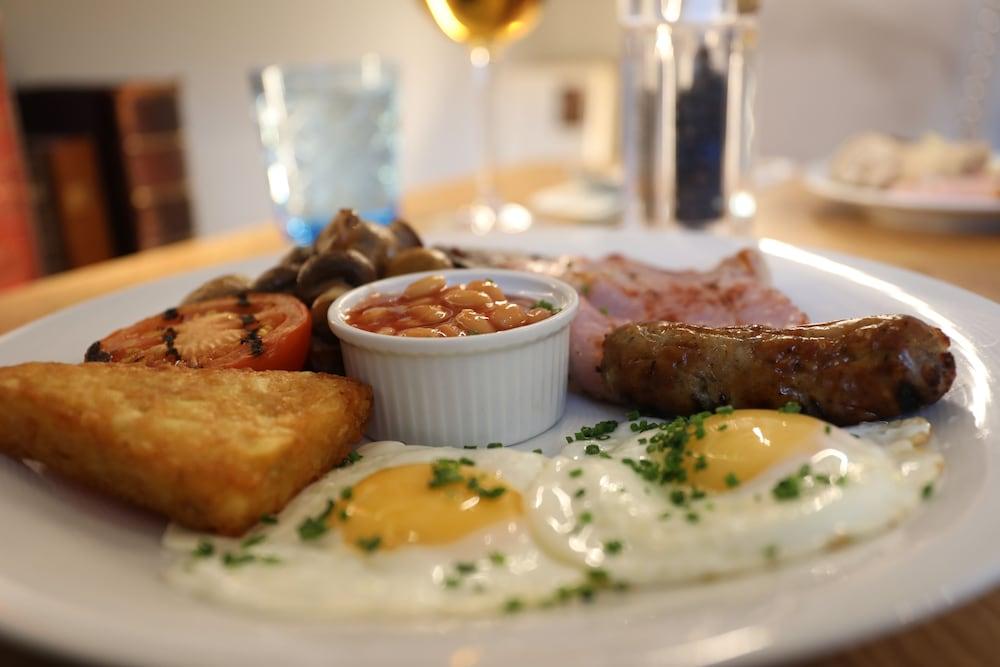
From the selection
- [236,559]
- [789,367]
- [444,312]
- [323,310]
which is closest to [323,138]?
[323,310]

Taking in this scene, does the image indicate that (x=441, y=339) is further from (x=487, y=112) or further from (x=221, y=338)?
(x=487, y=112)

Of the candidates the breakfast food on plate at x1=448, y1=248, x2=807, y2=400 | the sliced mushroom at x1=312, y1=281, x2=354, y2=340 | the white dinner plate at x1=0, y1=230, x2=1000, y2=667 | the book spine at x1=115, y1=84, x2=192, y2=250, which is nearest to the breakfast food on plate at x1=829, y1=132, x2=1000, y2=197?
the breakfast food on plate at x1=448, y1=248, x2=807, y2=400

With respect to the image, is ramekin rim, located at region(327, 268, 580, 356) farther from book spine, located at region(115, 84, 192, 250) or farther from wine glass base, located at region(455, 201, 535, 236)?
book spine, located at region(115, 84, 192, 250)

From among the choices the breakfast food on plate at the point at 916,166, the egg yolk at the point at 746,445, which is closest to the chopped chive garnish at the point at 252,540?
the egg yolk at the point at 746,445

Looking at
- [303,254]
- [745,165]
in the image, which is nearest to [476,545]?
[303,254]

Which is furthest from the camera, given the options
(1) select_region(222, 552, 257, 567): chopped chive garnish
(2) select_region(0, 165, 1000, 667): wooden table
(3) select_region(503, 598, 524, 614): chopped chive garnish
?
(2) select_region(0, 165, 1000, 667): wooden table
